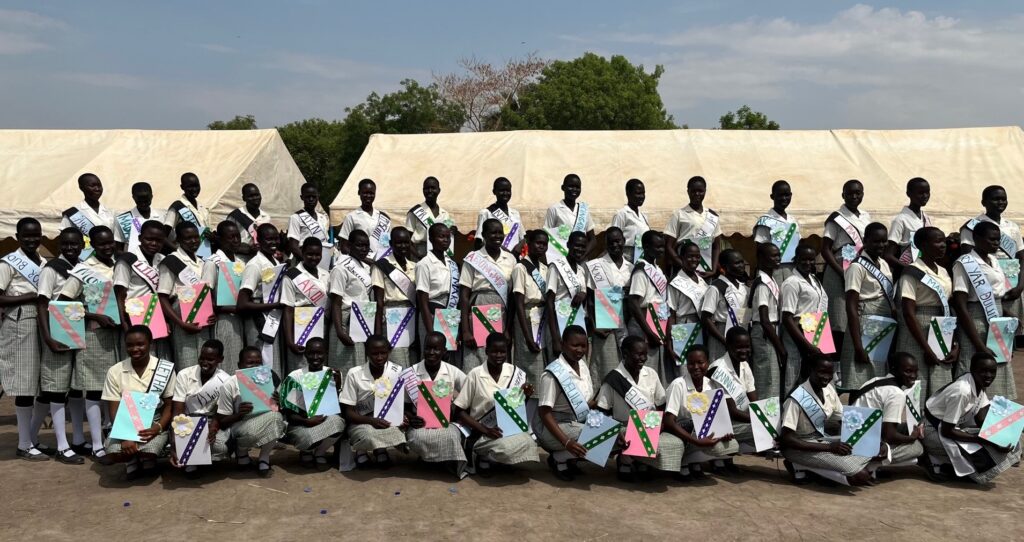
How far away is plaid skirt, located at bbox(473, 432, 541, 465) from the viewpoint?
19.3ft

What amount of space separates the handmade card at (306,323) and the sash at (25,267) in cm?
193

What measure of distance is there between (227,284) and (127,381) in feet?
3.78

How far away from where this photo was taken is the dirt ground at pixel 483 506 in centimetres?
497

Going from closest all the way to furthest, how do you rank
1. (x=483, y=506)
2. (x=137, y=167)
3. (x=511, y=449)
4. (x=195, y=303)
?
1. (x=483, y=506)
2. (x=511, y=449)
3. (x=195, y=303)
4. (x=137, y=167)

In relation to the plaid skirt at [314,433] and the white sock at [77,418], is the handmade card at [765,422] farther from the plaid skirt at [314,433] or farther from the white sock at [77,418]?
the white sock at [77,418]

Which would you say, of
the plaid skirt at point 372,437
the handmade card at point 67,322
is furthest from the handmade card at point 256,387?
the handmade card at point 67,322

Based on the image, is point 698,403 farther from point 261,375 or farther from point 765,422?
point 261,375

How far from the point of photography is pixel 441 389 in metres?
6.11

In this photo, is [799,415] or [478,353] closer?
[799,415]

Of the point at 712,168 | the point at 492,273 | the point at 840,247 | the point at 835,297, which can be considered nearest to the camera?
the point at 492,273

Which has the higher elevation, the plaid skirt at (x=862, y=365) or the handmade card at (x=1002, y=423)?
the plaid skirt at (x=862, y=365)

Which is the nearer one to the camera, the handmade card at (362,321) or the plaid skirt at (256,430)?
the plaid skirt at (256,430)

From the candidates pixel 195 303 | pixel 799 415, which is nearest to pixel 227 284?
pixel 195 303

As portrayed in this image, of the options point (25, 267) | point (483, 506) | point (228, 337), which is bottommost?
point (483, 506)
